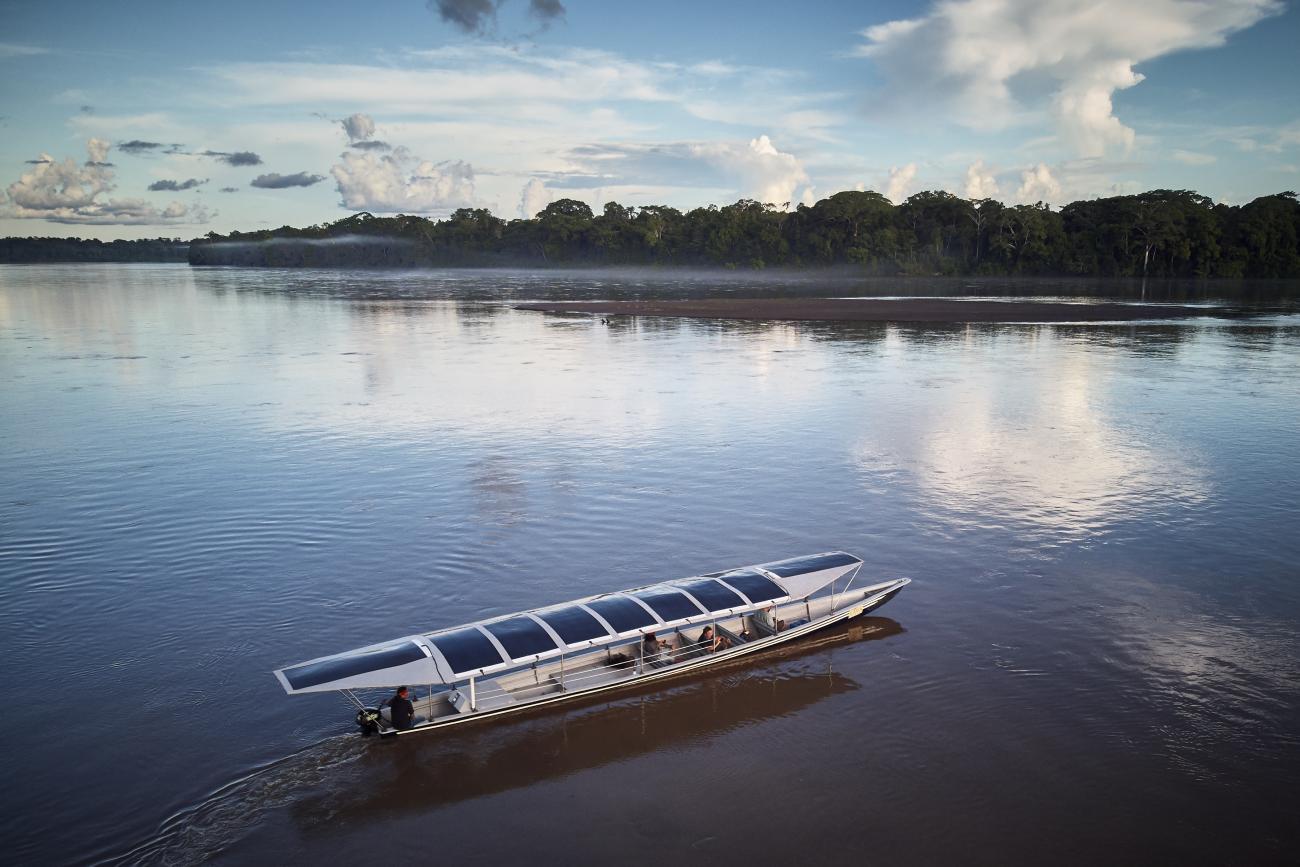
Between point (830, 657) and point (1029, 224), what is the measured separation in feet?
605

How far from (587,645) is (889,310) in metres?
96.5

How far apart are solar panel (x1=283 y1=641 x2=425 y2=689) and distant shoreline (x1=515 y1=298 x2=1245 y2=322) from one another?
3361 inches

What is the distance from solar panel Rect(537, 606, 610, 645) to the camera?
1956cm

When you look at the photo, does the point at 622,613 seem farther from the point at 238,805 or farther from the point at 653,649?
the point at 238,805

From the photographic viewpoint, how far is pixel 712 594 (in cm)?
2166

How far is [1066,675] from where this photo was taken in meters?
20.8

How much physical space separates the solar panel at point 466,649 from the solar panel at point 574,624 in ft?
4.93

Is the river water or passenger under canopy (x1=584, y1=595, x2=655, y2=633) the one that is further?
passenger under canopy (x1=584, y1=595, x2=655, y2=633)

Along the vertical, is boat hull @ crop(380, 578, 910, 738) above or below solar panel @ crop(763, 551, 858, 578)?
below

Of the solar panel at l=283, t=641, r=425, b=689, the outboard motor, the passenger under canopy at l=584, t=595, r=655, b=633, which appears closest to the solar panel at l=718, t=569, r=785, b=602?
the passenger under canopy at l=584, t=595, r=655, b=633

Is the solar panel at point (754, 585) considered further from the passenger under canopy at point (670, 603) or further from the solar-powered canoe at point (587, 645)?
A: the passenger under canopy at point (670, 603)

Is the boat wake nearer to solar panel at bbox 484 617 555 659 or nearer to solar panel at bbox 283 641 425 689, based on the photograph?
solar panel at bbox 283 641 425 689

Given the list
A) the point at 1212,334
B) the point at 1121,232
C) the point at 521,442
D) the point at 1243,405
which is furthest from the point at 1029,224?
the point at 521,442

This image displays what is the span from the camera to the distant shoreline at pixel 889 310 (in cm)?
10056
